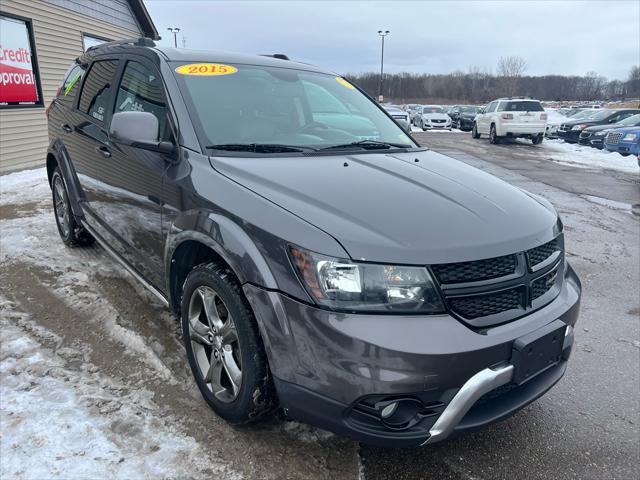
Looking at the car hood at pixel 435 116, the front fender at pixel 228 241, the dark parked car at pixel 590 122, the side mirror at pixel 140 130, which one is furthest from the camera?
the car hood at pixel 435 116

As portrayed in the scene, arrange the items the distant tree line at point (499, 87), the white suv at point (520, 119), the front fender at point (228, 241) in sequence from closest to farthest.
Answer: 1. the front fender at point (228, 241)
2. the white suv at point (520, 119)
3. the distant tree line at point (499, 87)

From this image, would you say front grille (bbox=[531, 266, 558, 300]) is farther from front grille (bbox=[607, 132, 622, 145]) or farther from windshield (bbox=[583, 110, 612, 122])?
windshield (bbox=[583, 110, 612, 122])

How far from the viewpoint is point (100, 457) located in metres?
2.15

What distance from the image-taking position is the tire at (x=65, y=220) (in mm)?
4625

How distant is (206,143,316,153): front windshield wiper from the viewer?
263cm

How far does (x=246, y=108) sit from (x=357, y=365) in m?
1.80

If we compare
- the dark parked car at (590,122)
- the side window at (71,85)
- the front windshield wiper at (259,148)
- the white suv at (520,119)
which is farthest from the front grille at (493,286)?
the dark parked car at (590,122)

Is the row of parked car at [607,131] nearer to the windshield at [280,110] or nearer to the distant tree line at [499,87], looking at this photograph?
the windshield at [280,110]

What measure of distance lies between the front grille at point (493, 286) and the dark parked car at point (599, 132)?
1832 centimetres

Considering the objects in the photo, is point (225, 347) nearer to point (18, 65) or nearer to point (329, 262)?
point (329, 262)

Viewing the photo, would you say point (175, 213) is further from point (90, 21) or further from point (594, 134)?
point (594, 134)

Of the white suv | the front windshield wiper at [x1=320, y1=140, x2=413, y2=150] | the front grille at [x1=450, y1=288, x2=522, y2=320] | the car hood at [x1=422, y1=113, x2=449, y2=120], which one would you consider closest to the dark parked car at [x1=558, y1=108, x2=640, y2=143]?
the white suv

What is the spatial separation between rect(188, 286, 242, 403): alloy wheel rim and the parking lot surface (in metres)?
0.20

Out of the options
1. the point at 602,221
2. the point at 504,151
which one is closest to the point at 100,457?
the point at 602,221
